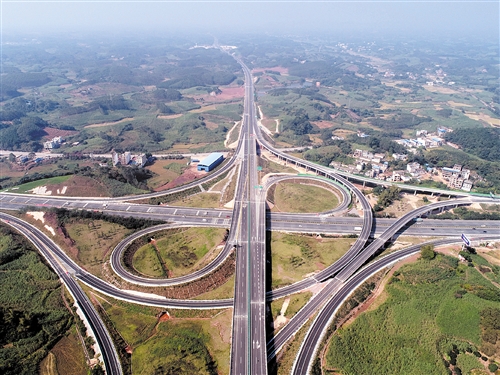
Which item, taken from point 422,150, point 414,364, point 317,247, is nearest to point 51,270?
point 317,247

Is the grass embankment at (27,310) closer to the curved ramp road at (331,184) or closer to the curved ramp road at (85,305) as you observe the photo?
the curved ramp road at (85,305)

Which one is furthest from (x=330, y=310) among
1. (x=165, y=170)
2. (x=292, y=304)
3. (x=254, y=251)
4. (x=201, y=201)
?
(x=165, y=170)

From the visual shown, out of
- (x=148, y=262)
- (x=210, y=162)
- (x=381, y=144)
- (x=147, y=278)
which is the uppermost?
(x=210, y=162)

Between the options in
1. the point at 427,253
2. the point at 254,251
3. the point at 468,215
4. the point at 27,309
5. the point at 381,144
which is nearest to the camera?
the point at 27,309

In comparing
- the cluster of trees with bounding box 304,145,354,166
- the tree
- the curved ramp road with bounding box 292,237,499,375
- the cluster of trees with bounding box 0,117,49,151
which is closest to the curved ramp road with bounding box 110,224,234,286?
the curved ramp road with bounding box 292,237,499,375

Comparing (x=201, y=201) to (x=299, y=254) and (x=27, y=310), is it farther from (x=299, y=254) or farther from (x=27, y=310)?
(x=27, y=310)

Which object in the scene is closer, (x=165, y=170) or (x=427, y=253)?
(x=427, y=253)

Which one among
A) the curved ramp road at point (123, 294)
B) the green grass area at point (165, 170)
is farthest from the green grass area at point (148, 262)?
the green grass area at point (165, 170)
